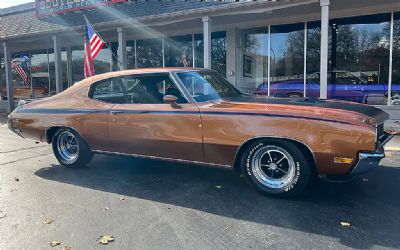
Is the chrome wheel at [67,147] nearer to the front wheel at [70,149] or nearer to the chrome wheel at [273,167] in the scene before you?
the front wheel at [70,149]

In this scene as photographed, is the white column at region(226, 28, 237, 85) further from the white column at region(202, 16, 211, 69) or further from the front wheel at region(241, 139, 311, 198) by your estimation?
the front wheel at region(241, 139, 311, 198)

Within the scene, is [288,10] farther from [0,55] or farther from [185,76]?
[0,55]

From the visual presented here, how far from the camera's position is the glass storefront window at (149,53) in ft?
52.9

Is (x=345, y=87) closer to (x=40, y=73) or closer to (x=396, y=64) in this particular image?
(x=396, y=64)

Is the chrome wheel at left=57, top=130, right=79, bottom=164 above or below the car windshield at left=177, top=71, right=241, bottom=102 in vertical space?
below

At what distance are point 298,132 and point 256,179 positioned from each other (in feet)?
2.65

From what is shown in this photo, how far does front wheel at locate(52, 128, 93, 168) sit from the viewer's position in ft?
19.4

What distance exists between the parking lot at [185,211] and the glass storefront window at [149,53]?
35.5ft

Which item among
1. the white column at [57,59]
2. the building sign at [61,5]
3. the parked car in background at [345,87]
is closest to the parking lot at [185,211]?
the parked car in background at [345,87]

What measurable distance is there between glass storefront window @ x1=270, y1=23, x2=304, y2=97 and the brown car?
778 cm

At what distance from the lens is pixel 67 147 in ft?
20.4

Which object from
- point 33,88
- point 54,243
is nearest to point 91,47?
point 54,243

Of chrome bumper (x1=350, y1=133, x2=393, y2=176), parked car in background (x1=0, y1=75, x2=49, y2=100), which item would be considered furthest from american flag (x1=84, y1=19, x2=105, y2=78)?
parked car in background (x1=0, y1=75, x2=49, y2=100)

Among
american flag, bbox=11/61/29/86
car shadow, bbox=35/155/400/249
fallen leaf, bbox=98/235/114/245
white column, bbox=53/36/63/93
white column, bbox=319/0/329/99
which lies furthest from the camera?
american flag, bbox=11/61/29/86
